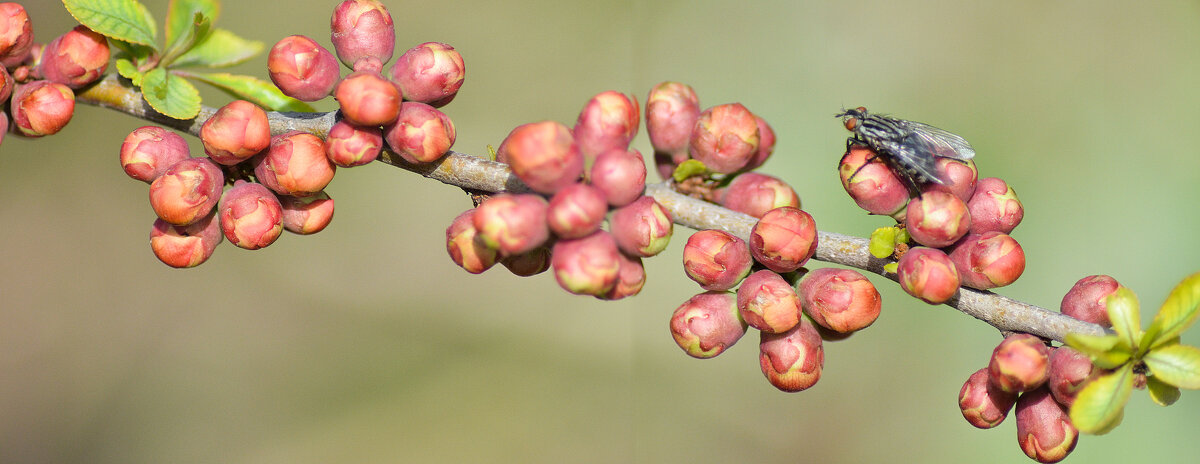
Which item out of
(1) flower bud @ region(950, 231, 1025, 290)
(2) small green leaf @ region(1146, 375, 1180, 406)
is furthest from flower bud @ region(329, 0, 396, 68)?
(2) small green leaf @ region(1146, 375, 1180, 406)

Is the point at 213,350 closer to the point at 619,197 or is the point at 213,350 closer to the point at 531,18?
the point at 531,18

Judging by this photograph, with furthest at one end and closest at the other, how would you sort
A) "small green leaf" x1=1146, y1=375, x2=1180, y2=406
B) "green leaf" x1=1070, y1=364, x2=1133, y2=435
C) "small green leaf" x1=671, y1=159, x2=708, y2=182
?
"small green leaf" x1=671, y1=159, x2=708, y2=182 → "small green leaf" x1=1146, y1=375, x2=1180, y2=406 → "green leaf" x1=1070, y1=364, x2=1133, y2=435

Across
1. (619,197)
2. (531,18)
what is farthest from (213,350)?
(619,197)

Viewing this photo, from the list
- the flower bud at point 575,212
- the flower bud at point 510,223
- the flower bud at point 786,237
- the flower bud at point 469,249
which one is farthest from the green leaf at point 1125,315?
the flower bud at point 469,249

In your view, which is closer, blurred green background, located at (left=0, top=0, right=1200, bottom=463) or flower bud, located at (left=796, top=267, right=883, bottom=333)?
flower bud, located at (left=796, top=267, right=883, bottom=333)

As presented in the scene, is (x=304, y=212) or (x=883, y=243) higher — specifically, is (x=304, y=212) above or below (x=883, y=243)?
below

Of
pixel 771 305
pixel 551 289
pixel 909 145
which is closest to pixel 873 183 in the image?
pixel 909 145

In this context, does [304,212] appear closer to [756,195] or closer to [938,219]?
[756,195]

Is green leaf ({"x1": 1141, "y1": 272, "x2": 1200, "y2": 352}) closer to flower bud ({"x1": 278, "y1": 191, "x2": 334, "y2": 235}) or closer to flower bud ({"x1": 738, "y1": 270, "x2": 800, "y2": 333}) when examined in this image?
flower bud ({"x1": 738, "y1": 270, "x2": 800, "y2": 333})
